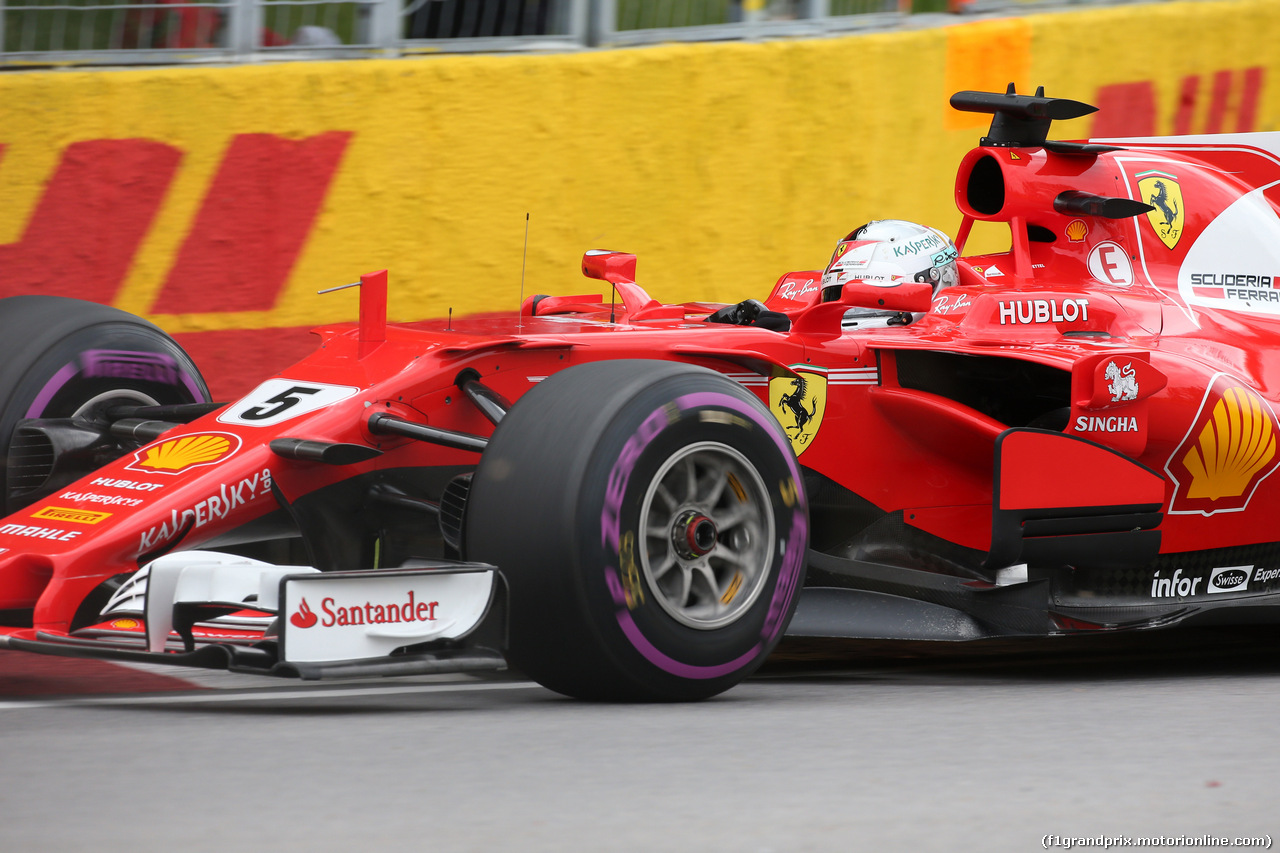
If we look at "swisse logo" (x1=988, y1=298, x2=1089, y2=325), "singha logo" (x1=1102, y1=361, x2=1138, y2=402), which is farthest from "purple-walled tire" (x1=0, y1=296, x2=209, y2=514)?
"singha logo" (x1=1102, y1=361, x2=1138, y2=402)

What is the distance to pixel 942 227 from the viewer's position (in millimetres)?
10000

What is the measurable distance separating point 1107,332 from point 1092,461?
0.75 metres

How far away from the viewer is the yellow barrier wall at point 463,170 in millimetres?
7473

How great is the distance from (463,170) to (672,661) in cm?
470

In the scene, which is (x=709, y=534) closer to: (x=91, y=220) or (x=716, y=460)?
(x=716, y=460)

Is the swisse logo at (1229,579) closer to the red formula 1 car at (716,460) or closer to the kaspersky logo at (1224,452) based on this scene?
the red formula 1 car at (716,460)

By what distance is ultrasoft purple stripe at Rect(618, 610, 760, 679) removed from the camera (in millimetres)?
3773

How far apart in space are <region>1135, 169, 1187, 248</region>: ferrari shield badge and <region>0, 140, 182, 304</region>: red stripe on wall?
435cm

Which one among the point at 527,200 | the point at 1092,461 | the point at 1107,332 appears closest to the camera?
the point at 1092,461

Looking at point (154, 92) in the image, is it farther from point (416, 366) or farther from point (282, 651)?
point (282, 651)

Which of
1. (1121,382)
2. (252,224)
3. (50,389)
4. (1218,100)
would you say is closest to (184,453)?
(50,389)

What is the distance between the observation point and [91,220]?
745cm

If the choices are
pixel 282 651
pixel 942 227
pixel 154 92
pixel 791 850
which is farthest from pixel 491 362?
pixel 942 227

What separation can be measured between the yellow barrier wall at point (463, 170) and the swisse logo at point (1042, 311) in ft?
A: 11.4
